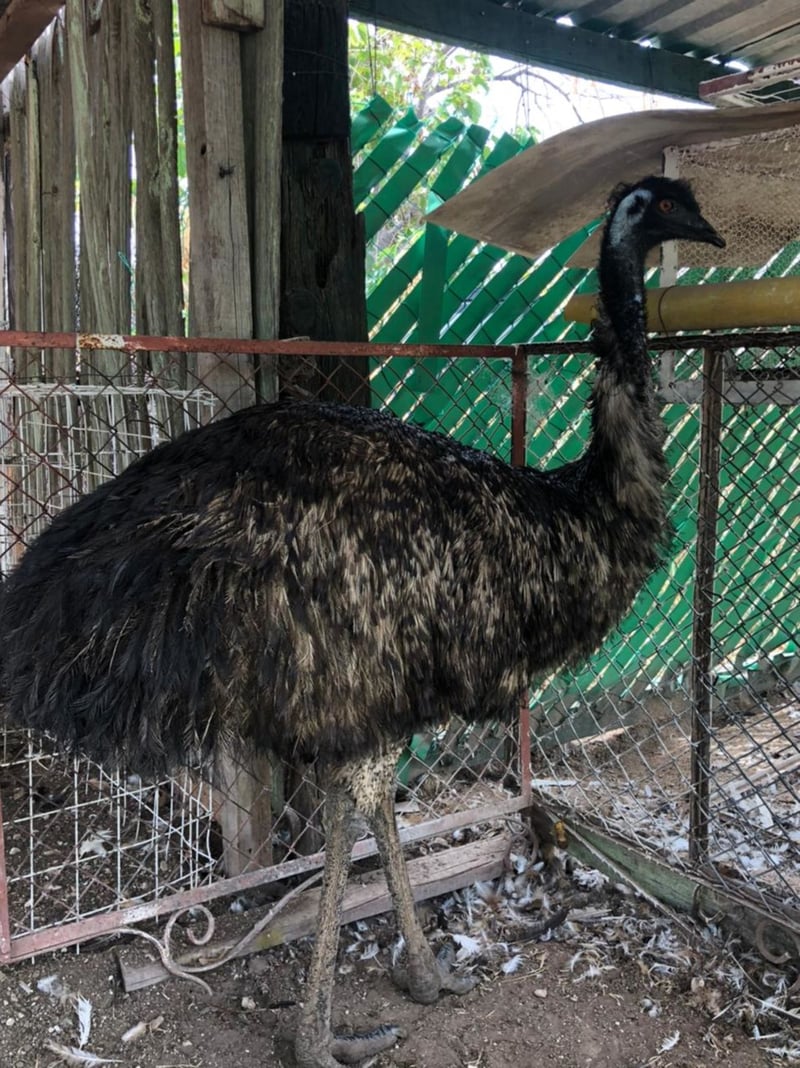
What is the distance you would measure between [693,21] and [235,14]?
2.39 meters

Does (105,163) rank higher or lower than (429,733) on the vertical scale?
higher

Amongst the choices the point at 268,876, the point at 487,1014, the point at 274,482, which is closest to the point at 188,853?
the point at 268,876

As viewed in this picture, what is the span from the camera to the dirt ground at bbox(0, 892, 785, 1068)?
2422mm

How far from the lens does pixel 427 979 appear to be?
8.65 feet

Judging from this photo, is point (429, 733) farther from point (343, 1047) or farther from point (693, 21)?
point (693, 21)

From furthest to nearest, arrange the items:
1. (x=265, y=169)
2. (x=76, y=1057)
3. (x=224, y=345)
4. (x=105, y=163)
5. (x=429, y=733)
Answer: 1. (x=429, y=733)
2. (x=105, y=163)
3. (x=265, y=169)
4. (x=224, y=345)
5. (x=76, y=1057)

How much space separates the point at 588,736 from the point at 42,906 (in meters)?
2.43

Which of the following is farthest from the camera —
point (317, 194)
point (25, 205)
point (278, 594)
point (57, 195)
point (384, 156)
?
point (25, 205)

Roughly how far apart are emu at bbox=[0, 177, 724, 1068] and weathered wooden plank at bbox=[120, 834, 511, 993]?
0.43 m

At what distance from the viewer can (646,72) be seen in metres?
4.28

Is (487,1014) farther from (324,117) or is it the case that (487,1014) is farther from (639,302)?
(324,117)

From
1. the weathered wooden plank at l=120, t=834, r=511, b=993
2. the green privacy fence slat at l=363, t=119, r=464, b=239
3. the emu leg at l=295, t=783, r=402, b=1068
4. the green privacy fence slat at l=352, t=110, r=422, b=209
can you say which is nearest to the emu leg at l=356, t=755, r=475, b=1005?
the emu leg at l=295, t=783, r=402, b=1068

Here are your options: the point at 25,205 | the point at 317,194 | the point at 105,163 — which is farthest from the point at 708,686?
the point at 25,205

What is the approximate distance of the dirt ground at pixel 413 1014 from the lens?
2.42 meters
